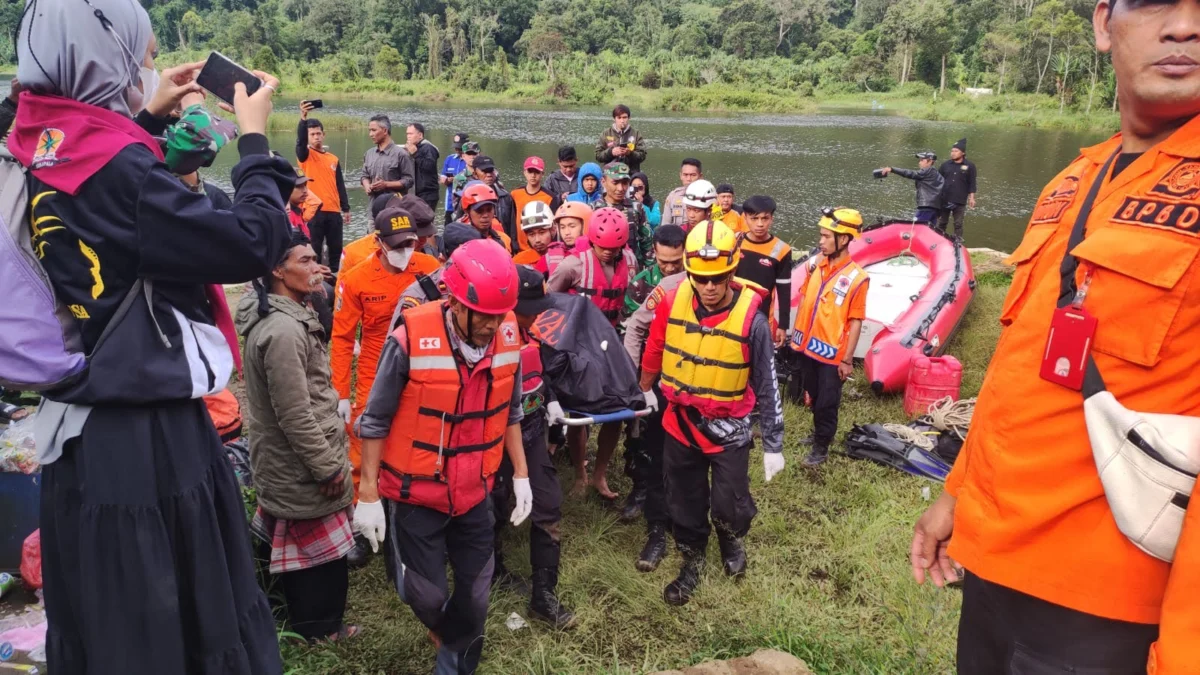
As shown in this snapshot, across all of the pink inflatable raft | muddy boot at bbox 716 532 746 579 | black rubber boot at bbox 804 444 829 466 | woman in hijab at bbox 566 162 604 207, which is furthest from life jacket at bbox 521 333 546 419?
woman in hijab at bbox 566 162 604 207

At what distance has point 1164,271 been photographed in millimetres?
1259

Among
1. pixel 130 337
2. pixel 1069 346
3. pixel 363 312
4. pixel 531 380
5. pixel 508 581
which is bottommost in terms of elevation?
pixel 508 581

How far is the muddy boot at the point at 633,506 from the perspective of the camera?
16.7 ft

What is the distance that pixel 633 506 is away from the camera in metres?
5.15

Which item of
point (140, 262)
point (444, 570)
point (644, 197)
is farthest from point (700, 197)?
point (140, 262)

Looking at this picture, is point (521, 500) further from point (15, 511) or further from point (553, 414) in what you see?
point (15, 511)

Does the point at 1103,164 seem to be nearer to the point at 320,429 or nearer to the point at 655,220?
the point at 320,429

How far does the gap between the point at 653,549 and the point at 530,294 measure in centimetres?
193

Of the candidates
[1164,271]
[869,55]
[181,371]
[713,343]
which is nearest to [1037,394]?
[1164,271]

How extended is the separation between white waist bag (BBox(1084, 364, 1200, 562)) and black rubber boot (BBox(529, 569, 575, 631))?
2.95 metres

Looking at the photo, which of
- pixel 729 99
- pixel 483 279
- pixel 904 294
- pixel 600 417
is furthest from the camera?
pixel 729 99

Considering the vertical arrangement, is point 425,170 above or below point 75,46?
below

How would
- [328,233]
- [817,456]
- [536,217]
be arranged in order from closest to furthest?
[536,217], [817,456], [328,233]

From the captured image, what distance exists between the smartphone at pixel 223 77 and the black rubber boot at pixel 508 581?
287cm
